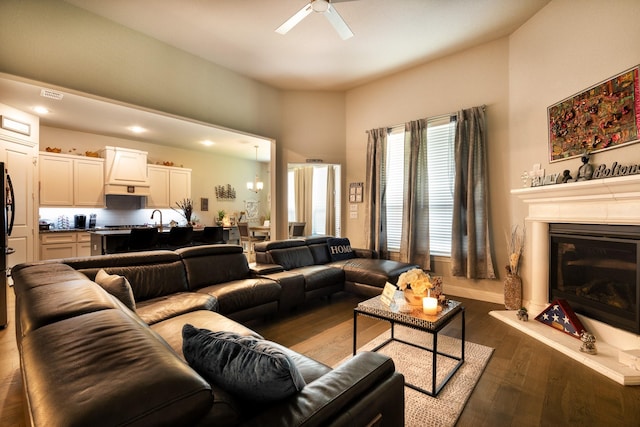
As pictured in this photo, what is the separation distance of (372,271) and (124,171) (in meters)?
5.50

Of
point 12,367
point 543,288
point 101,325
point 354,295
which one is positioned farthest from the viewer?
point 354,295

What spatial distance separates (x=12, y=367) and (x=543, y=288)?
4.91 meters

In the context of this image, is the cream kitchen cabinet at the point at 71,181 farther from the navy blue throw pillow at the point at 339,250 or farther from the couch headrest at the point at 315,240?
the navy blue throw pillow at the point at 339,250

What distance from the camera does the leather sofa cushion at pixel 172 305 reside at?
213 centimetres

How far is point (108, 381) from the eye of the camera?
687mm

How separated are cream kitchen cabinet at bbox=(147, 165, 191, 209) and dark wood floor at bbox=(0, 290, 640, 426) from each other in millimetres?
3741

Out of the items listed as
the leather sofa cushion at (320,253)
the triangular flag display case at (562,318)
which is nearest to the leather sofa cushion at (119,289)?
the leather sofa cushion at (320,253)

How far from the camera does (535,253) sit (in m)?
3.30

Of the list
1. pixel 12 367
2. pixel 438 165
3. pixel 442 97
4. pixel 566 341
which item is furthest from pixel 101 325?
pixel 442 97

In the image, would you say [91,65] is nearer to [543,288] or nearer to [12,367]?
[12,367]

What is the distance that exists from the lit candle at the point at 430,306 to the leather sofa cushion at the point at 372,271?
139cm

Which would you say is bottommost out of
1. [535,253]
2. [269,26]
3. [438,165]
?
[535,253]

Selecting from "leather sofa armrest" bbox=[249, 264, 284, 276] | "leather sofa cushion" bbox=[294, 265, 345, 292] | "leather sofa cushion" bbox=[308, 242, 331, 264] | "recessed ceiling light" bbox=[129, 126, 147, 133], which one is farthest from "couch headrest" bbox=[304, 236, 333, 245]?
"recessed ceiling light" bbox=[129, 126, 147, 133]

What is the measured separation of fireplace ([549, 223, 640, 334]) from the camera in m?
2.42
